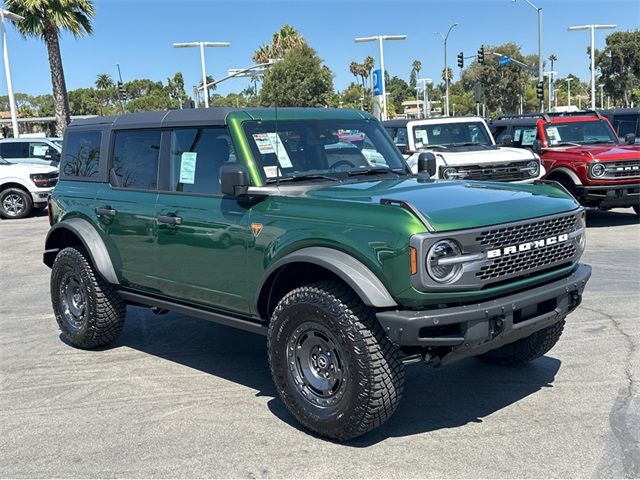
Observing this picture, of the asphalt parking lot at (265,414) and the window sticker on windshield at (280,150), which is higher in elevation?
the window sticker on windshield at (280,150)

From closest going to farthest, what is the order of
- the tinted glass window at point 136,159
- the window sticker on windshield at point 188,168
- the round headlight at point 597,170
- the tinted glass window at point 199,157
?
the tinted glass window at point 199,157 → the window sticker on windshield at point 188,168 → the tinted glass window at point 136,159 → the round headlight at point 597,170

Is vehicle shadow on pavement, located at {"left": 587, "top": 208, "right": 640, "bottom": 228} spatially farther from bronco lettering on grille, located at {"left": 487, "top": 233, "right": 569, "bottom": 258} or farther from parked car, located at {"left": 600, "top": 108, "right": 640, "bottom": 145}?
bronco lettering on grille, located at {"left": 487, "top": 233, "right": 569, "bottom": 258}

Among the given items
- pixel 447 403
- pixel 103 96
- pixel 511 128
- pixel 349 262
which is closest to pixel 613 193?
pixel 511 128

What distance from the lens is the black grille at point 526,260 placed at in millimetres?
3875

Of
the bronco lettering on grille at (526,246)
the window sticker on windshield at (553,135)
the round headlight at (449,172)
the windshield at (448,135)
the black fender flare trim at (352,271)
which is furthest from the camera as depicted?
the window sticker on windshield at (553,135)

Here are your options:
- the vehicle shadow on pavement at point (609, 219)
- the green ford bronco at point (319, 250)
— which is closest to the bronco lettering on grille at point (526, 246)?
the green ford bronco at point (319, 250)

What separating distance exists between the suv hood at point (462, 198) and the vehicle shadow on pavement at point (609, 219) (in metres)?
8.36

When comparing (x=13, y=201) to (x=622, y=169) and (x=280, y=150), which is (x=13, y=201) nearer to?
(x=622, y=169)

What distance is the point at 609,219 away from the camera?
13.0m

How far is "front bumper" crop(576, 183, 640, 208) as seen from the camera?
11719 millimetres

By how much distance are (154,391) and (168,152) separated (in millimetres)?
1790

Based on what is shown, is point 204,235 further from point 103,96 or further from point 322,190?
point 103,96

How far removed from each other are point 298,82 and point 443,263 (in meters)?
44.4

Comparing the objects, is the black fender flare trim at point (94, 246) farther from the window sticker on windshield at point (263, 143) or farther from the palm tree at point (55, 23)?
the palm tree at point (55, 23)
